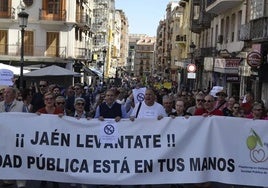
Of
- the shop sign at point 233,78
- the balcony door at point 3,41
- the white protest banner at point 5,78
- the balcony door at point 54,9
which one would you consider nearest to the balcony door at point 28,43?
the balcony door at point 3,41

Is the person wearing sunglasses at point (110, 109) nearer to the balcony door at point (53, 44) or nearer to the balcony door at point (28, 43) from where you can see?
the balcony door at point (53, 44)

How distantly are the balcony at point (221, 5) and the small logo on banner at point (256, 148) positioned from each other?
74.4 ft

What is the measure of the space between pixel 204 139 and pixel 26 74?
16.2 m

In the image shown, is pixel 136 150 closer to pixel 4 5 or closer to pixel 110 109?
pixel 110 109

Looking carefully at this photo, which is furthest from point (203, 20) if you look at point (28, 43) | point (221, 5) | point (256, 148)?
point (256, 148)

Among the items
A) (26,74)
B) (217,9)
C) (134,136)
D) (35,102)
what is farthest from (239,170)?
(217,9)

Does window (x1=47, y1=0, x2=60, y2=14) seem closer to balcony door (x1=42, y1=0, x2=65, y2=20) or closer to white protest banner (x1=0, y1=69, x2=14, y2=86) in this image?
balcony door (x1=42, y1=0, x2=65, y2=20)

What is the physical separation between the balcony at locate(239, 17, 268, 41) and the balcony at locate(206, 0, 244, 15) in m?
5.90

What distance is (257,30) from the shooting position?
22.3m

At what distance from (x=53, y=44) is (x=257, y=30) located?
83.7 ft

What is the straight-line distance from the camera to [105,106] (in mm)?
9398

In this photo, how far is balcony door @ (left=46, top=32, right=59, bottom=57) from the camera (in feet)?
146

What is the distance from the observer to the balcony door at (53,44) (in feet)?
146

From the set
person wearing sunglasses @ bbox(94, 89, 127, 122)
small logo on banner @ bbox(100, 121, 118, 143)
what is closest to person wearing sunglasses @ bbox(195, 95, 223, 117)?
person wearing sunglasses @ bbox(94, 89, 127, 122)
